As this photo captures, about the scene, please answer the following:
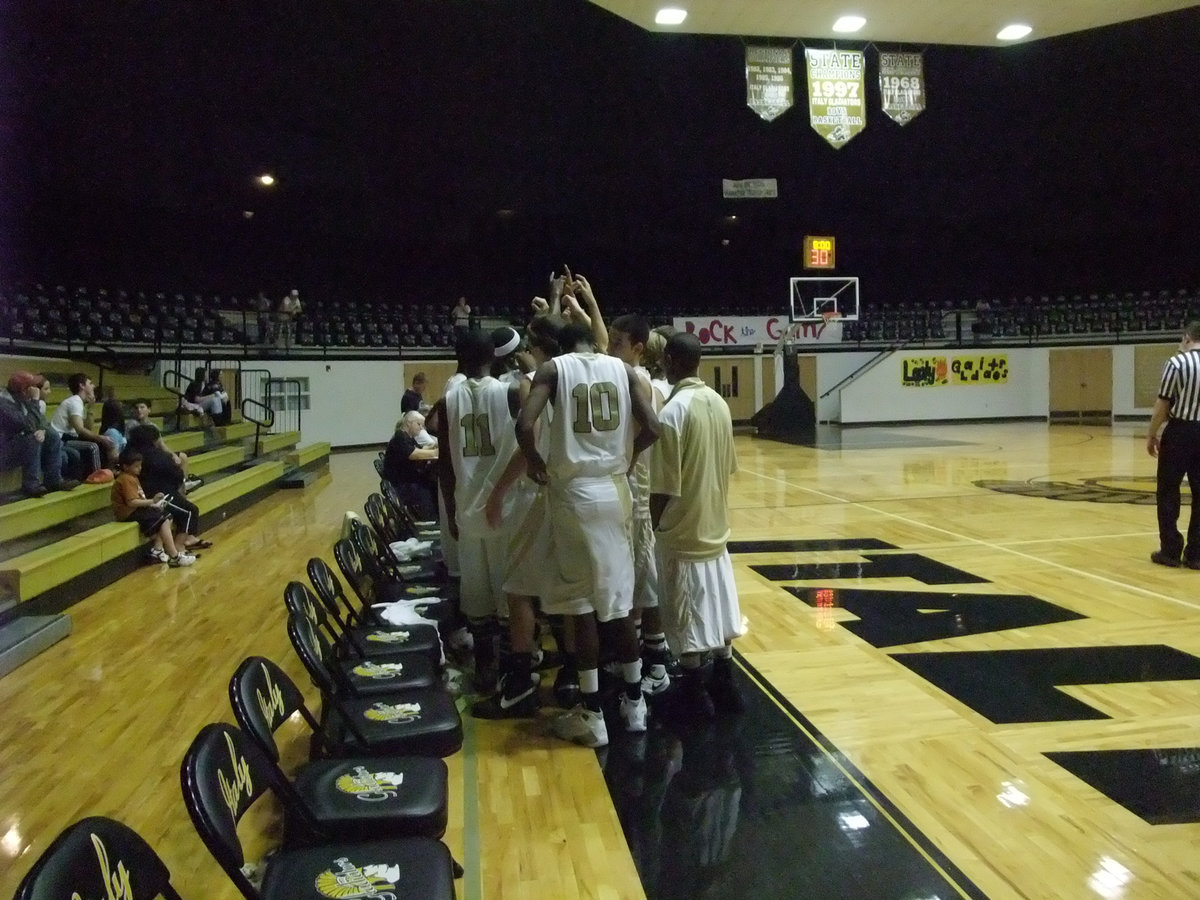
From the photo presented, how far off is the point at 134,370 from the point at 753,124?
13556 mm

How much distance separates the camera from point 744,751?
3.26 meters

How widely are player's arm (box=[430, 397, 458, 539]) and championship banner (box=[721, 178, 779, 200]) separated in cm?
1732

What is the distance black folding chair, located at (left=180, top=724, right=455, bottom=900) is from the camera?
1652 mm

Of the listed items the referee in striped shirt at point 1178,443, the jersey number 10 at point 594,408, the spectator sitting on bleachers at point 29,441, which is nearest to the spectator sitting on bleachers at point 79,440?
the spectator sitting on bleachers at point 29,441

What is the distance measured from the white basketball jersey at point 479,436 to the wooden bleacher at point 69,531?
8.65 feet

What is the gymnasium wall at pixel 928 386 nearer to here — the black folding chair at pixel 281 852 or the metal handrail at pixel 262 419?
the metal handrail at pixel 262 419

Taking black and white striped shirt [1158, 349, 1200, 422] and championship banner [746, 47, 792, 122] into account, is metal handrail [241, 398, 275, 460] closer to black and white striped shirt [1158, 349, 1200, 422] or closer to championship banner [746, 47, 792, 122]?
championship banner [746, 47, 792, 122]

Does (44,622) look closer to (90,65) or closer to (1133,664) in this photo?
(1133,664)

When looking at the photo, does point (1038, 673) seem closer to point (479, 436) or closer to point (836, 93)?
point (479, 436)

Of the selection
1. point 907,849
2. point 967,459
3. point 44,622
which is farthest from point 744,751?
point 967,459

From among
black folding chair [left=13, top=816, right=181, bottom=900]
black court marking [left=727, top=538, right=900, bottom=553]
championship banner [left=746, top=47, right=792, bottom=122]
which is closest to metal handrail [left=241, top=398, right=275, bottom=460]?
championship banner [left=746, top=47, right=792, bottom=122]

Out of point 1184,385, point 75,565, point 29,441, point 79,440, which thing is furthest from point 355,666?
point 79,440

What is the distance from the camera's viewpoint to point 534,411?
3.13m

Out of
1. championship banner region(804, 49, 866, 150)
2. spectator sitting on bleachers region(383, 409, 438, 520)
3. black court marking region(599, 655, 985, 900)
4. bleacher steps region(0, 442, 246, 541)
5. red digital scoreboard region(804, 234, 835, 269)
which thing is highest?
championship banner region(804, 49, 866, 150)
